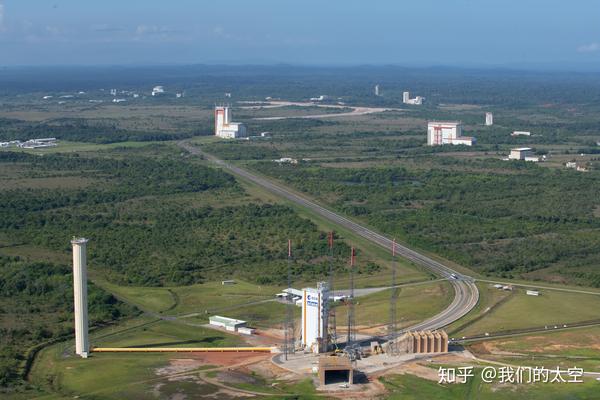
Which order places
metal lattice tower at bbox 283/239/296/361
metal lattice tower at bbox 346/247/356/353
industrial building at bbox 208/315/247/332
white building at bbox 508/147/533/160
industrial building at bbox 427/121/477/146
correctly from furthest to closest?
1. industrial building at bbox 427/121/477/146
2. white building at bbox 508/147/533/160
3. industrial building at bbox 208/315/247/332
4. metal lattice tower at bbox 346/247/356/353
5. metal lattice tower at bbox 283/239/296/361

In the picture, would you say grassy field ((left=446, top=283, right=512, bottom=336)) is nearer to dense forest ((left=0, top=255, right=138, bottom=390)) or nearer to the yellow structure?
the yellow structure

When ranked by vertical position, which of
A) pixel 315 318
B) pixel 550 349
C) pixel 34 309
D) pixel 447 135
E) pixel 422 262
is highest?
pixel 447 135

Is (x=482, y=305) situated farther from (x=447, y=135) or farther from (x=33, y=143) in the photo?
(x=33, y=143)

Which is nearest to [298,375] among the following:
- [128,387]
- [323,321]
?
[323,321]

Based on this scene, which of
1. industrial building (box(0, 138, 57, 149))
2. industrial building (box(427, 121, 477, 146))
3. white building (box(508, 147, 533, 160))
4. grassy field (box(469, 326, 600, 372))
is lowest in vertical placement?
grassy field (box(469, 326, 600, 372))

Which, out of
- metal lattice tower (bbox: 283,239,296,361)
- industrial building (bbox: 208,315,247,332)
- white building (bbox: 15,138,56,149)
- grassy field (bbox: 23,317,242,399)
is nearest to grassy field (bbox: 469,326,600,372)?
metal lattice tower (bbox: 283,239,296,361)

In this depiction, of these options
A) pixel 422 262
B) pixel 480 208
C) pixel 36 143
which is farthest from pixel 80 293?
pixel 36 143
